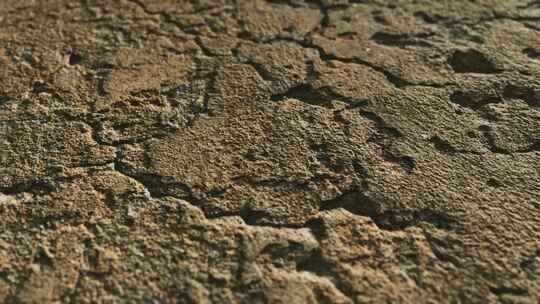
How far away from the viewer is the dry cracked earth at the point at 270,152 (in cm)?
97

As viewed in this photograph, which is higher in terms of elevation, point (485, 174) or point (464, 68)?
point (464, 68)

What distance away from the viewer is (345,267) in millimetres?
981

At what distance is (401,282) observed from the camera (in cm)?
96

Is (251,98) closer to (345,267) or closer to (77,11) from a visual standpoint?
(345,267)

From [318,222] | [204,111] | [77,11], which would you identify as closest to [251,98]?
[204,111]

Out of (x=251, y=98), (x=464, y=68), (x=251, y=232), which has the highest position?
(x=464, y=68)

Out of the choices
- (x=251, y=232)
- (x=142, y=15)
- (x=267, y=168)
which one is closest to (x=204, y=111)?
(x=267, y=168)

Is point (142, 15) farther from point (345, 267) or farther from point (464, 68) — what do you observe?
point (345, 267)

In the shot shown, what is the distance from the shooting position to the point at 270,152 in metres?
1.17

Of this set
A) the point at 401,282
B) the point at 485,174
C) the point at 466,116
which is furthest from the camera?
the point at 466,116

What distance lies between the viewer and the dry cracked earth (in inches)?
38.3

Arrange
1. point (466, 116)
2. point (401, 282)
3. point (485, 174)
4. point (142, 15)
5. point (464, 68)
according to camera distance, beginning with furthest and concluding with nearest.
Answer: point (142, 15)
point (464, 68)
point (466, 116)
point (485, 174)
point (401, 282)

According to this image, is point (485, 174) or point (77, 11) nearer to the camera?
point (485, 174)

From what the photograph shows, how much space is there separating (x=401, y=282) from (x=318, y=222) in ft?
0.56
